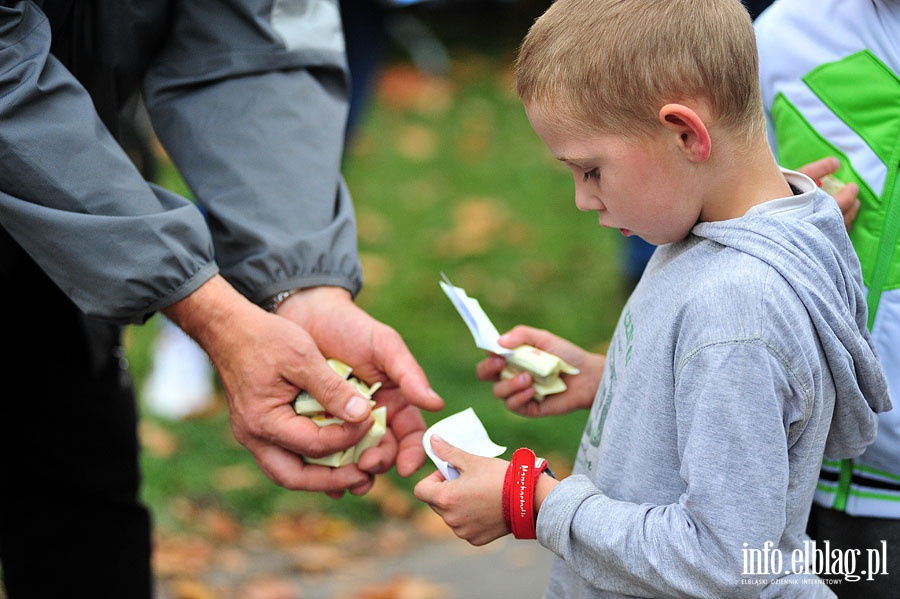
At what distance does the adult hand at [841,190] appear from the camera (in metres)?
1.90

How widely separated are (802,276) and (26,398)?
6.53 ft

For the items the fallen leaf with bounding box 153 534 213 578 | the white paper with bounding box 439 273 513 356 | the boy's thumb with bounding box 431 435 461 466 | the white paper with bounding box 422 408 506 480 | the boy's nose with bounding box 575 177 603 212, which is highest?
the boy's nose with bounding box 575 177 603 212

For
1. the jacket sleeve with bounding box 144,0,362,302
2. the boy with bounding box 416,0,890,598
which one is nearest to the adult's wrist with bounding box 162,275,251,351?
the jacket sleeve with bounding box 144,0,362,302

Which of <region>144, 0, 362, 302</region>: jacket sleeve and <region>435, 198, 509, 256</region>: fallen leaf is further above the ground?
<region>144, 0, 362, 302</region>: jacket sleeve

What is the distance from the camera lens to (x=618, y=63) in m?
1.58

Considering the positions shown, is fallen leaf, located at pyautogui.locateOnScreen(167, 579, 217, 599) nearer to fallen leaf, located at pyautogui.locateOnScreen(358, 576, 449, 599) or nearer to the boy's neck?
fallen leaf, located at pyautogui.locateOnScreen(358, 576, 449, 599)

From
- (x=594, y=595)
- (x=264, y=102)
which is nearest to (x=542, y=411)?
(x=594, y=595)

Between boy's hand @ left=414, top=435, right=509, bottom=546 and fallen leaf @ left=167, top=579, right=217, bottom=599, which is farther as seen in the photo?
fallen leaf @ left=167, top=579, right=217, bottom=599

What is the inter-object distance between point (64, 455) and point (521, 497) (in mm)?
1483

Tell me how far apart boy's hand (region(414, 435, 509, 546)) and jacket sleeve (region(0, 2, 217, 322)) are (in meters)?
0.72

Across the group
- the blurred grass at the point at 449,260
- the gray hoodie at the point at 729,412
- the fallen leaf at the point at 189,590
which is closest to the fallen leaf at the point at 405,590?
the blurred grass at the point at 449,260

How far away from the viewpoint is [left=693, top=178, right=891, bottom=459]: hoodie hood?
5.13 feet

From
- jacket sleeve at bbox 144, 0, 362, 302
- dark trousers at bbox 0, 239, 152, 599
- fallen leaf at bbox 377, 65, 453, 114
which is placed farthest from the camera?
fallen leaf at bbox 377, 65, 453, 114

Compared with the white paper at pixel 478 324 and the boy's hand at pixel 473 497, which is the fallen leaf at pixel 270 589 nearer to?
the white paper at pixel 478 324
